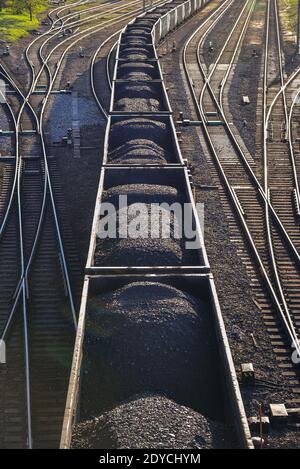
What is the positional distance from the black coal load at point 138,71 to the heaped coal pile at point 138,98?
142 cm

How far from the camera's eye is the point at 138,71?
28.1 m

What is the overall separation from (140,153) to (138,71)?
11.0 metres

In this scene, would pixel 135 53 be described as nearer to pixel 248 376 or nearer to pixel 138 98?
pixel 138 98

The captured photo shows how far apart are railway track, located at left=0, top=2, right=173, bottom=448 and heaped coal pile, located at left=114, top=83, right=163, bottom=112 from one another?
3.53 m

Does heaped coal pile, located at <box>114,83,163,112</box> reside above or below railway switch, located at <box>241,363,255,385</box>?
above

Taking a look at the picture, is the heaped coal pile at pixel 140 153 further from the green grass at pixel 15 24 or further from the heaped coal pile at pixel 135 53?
the green grass at pixel 15 24

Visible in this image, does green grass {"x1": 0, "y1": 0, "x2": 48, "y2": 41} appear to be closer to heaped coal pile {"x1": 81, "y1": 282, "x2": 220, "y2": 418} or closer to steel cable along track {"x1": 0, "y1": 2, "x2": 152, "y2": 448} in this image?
steel cable along track {"x1": 0, "y1": 2, "x2": 152, "y2": 448}

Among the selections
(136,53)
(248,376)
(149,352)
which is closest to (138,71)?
(136,53)

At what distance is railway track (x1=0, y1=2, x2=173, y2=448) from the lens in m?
11.7

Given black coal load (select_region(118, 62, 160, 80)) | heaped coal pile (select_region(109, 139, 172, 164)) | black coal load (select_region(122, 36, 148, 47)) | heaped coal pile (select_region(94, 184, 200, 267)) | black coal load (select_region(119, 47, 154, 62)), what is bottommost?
heaped coal pile (select_region(94, 184, 200, 267))

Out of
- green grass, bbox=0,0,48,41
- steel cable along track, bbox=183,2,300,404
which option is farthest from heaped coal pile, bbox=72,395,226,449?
green grass, bbox=0,0,48,41

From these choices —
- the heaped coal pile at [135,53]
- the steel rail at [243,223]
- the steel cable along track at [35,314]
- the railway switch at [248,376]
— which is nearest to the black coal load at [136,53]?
the heaped coal pile at [135,53]

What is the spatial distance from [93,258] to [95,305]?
73.4 inches
